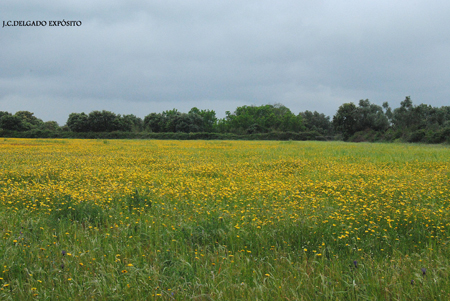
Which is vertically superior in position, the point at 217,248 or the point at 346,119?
the point at 346,119

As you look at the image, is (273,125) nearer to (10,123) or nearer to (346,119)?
(346,119)

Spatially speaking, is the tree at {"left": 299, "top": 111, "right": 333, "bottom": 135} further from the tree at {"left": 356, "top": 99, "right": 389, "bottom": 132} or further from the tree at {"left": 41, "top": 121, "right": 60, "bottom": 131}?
the tree at {"left": 41, "top": 121, "right": 60, "bottom": 131}

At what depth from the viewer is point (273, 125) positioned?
90250mm

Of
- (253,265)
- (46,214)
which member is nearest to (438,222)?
(253,265)

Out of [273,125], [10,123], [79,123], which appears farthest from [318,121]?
[10,123]

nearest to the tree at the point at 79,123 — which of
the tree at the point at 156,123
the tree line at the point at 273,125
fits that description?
the tree line at the point at 273,125

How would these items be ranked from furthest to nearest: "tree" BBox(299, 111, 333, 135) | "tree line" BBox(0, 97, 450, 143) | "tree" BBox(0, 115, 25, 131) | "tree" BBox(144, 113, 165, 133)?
"tree" BBox(299, 111, 333, 135)
"tree" BBox(144, 113, 165, 133)
"tree" BBox(0, 115, 25, 131)
"tree line" BBox(0, 97, 450, 143)

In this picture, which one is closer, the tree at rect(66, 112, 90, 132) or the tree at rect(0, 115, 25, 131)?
the tree at rect(0, 115, 25, 131)

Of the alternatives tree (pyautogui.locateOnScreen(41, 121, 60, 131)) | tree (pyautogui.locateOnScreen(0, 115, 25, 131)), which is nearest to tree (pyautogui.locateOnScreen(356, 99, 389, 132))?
tree (pyautogui.locateOnScreen(0, 115, 25, 131))

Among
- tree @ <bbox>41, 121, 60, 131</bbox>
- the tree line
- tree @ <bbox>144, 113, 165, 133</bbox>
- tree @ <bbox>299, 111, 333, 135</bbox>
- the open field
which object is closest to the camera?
the open field

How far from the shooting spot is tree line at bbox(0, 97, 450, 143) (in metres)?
57.6

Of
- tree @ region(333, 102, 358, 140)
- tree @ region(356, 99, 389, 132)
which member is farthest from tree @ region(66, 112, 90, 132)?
tree @ region(356, 99, 389, 132)

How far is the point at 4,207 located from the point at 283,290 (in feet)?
19.5

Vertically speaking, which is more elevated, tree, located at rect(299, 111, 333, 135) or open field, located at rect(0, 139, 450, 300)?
tree, located at rect(299, 111, 333, 135)
